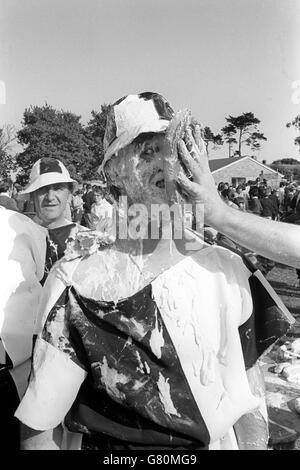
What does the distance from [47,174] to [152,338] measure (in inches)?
88.5

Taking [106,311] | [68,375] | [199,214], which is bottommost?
[68,375]

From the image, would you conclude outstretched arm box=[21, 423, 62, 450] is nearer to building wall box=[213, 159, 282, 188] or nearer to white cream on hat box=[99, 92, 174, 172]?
white cream on hat box=[99, 92, 174, 172]

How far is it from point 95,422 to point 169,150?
2.24ft

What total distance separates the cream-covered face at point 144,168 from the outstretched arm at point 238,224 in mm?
114

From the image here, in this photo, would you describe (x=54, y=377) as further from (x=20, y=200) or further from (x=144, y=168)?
(x=20, y=200)

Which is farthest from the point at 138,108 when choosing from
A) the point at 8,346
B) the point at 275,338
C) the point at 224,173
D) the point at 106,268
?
the point at 224,173

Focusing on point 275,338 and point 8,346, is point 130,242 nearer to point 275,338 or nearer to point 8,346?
point 275,338

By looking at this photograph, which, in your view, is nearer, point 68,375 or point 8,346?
point 68,375

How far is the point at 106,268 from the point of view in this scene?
1204 mm

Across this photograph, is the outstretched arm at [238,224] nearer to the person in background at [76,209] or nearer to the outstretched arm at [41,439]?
the outstretched arm at [41,439]

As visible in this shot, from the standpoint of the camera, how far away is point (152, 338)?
108 cm

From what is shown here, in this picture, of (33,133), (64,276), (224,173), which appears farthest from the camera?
(224,173)

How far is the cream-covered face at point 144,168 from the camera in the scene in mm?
1129

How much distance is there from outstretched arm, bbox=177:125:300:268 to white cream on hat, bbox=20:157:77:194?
7.15ft
